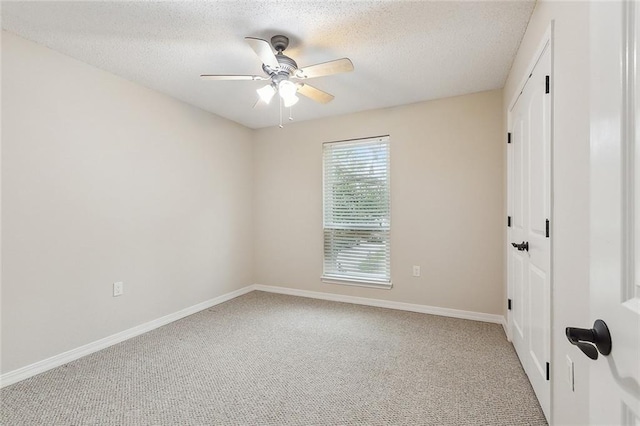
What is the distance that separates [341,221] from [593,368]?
3379 millimetres

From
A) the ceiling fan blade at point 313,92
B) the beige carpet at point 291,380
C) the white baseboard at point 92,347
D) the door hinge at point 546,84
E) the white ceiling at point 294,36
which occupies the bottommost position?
the beige carpet at point 291,380

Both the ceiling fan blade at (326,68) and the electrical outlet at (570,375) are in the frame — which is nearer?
the electrical outlet at (570,375)

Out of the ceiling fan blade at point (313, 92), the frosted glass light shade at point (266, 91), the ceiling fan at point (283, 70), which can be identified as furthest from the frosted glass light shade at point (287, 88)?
the ceiling fan blade at point (313, 92)

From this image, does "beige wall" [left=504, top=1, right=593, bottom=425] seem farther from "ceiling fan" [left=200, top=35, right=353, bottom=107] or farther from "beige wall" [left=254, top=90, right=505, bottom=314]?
"beige wall" [left=254, top=90, right=505, bottom=314]

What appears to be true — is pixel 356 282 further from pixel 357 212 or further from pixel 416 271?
pixel 357 212

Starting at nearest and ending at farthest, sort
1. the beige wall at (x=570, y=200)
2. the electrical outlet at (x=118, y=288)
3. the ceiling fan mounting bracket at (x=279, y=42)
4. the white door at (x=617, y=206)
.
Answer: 1. the white door at (x=617, y=206)
2. the beige wall at (x=570, y=200)
3. the ceiling fan mounting bracket at (x=279, y=42)
4. the electrical outlet at (x=118, y=288)

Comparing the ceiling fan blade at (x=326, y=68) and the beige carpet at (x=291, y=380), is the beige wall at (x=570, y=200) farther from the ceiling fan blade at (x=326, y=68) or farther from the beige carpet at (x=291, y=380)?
the ceiling fan blade at (x=326, y=68)

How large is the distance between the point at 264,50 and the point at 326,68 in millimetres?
449

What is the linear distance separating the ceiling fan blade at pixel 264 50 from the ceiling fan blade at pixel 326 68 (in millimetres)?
201

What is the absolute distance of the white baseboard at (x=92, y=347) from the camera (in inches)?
84.3

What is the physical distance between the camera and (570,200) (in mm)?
1319

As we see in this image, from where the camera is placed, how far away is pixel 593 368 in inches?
26.8

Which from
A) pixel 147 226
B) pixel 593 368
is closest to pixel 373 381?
pixel 593 368

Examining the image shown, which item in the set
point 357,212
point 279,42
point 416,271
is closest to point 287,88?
point 279,42
